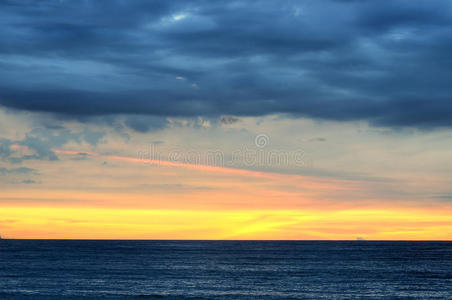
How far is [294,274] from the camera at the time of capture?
10681cm

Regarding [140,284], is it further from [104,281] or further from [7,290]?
[7,290]

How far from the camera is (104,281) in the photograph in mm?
88812

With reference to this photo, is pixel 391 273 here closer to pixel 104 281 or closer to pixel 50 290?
pixel 104 281

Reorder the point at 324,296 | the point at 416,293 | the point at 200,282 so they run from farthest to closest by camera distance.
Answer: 1. the point at 200,282
2. the point at 416,293
3. the point at 324,296

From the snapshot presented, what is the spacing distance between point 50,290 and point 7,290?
18.8 feet

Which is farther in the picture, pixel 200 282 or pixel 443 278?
pixel 443 278

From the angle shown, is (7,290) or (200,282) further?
(200,282)

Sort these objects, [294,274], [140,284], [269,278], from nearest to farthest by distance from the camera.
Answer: [140,284]
[269,278]
[294,274]

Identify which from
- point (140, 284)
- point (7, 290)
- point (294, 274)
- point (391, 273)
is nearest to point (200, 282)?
point (140, 284)

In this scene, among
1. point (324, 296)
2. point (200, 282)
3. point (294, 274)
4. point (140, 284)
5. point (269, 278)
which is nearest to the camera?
point (324, 296)

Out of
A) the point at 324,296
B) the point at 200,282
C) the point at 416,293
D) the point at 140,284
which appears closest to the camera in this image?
the point at 324,296

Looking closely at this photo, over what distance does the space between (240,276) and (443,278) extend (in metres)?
38.2

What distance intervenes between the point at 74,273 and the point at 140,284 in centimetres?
2397

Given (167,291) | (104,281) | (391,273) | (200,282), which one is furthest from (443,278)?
(104,281)
